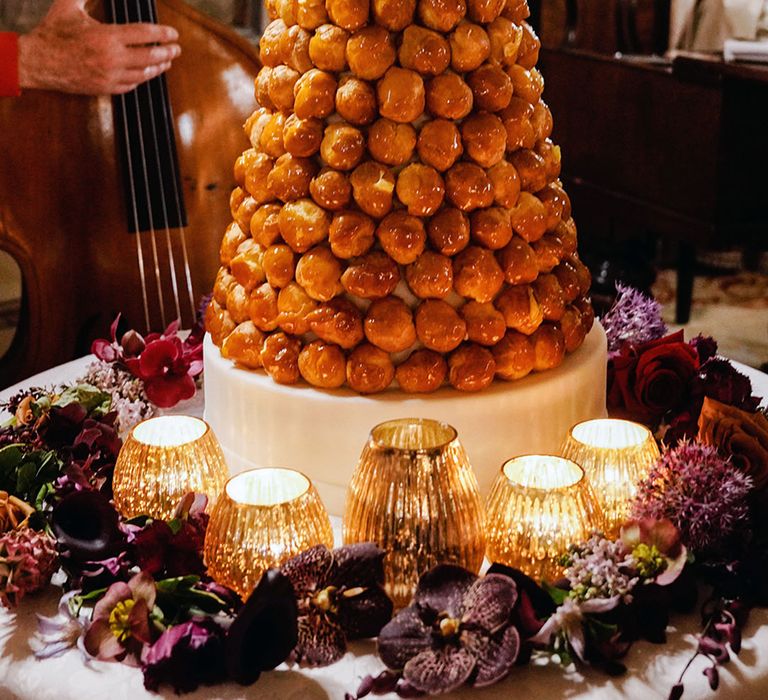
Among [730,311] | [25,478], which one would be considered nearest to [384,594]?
[25,478]

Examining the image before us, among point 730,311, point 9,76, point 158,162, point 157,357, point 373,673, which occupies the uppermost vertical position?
point 9,76

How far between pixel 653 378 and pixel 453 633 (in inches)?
21.5

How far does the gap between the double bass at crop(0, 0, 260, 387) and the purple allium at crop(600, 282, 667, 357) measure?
3.21 ft

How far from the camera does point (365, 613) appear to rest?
0.96m

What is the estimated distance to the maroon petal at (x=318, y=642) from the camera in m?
0.93

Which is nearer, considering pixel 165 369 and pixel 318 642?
pixel 318 642

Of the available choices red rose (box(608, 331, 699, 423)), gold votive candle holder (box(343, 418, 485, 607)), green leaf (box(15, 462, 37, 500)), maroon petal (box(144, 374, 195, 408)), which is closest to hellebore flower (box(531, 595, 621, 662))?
gold votive candle holder (box(343, 418, 485, 607))

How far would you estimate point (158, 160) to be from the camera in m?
2.12

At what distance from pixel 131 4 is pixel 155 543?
1.47m

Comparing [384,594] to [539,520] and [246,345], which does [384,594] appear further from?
[246,345]

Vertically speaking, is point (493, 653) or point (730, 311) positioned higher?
point (493, 653)

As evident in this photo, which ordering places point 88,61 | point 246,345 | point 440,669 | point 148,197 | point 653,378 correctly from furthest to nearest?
point 148,197 → point 88,61 → point 653,378 → point 246,345 → point 440,669

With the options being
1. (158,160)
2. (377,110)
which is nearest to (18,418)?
(377,110)

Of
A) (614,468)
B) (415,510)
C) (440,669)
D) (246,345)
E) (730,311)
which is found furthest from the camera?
(730,311)
